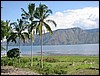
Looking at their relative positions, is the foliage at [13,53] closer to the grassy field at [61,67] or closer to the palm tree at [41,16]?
the grassy field at [61,67]

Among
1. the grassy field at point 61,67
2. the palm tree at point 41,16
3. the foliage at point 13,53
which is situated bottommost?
the grassy field at point 61,67

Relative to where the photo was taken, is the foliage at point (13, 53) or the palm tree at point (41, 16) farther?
the foliage at point (13, 53)

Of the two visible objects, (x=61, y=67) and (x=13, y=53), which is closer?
(x=61, y=67)

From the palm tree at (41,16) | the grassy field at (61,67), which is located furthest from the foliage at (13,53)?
the palm tree at (41,16)

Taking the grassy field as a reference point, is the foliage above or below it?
above

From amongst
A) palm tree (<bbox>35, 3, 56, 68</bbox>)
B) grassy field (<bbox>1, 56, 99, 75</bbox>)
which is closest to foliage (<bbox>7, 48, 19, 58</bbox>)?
grassy field (<bbox>1, 56, 99, 75</bbox>)

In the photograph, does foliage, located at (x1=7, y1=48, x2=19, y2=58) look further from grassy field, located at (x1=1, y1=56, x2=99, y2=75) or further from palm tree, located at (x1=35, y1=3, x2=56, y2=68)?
palm tree, located at (x1=35, y1=3, x2=56, y2=68)

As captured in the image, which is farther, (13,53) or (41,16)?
(13,53)

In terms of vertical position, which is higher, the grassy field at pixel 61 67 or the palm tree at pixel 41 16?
the palm tree at pixel 41 16

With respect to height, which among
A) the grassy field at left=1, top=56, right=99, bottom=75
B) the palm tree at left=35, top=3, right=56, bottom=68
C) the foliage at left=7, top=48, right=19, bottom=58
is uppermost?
the palm tree at left=35, top=3, right=56, bottom=68

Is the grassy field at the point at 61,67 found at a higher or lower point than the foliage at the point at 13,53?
lower

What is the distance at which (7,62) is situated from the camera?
2848 cm

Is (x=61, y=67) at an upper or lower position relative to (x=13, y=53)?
lower

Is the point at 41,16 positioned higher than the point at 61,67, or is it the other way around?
the point at 41,16
